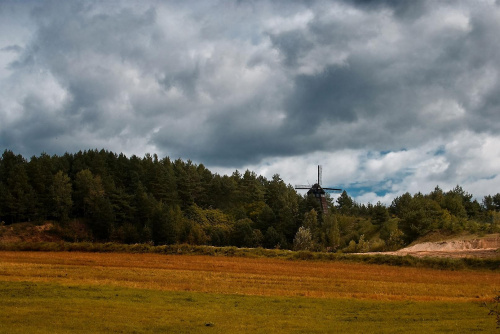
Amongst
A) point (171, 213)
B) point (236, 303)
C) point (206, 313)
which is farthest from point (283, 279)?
point (171, 213)

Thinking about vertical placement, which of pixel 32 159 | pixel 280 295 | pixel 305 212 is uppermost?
pixel 32 159

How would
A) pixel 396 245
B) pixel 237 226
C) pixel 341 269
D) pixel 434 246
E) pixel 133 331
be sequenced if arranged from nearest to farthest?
pixel 133 331 → pixel 341 269 → pixel 434 246 → pixel 396 245 → pixel 237 226

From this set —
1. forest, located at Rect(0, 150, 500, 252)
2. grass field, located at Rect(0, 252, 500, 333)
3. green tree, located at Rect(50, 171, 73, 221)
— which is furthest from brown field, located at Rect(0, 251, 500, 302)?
green tree, located at Rect(50, 171, 73, 221)

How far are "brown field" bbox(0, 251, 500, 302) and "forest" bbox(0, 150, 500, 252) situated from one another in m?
44.7

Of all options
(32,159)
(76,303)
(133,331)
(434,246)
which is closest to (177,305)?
(76,303)

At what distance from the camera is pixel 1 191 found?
378 ft

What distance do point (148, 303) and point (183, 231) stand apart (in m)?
92.8

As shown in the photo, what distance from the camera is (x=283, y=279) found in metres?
43.7

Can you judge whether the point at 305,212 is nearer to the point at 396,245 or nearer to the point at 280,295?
the point at 396,245

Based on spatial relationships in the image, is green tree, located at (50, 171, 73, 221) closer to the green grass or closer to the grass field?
the grass field

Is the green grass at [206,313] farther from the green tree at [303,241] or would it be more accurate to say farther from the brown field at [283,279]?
the green tree at [303,241]

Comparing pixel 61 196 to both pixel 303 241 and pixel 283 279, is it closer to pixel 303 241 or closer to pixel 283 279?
pixel 303 241

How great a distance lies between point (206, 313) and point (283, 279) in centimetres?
1932

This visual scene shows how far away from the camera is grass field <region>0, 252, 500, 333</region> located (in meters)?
21.5
